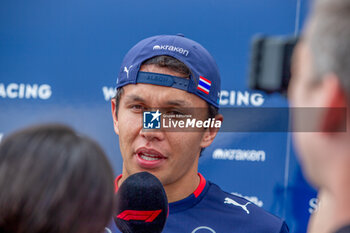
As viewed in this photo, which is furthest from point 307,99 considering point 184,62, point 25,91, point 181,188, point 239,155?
point 25,91

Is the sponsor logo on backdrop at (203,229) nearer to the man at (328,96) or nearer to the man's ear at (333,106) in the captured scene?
the man at (328,96)

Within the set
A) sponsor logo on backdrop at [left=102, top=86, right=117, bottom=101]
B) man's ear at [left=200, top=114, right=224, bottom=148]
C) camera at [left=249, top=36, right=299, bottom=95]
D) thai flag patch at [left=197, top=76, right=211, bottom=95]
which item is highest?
sponsor logo on backdrop at [left=102, top=86, right=117, bottom=101]

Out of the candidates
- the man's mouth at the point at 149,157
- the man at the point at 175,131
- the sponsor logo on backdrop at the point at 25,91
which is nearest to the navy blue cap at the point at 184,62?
the man at the point at 175,131

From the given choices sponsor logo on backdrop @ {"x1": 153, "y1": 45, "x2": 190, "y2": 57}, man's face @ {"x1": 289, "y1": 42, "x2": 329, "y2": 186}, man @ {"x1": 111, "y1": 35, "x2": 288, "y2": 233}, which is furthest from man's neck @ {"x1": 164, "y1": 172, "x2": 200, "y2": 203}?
man's face @ {"x1": 289, "y1": 42, "x2": 329, "y2": 186}

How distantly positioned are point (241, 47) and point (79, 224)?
1.68 m

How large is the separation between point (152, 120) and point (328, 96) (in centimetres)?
93

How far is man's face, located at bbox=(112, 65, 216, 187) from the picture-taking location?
5.07 ft

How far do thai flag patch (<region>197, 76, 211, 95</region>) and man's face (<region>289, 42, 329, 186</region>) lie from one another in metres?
0.82

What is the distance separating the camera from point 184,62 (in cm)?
155

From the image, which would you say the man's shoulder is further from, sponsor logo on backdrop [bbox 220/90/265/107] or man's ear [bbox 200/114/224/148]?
sponsor logo on backdrop [bbox 220/90/265/107]

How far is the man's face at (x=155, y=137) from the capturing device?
154 cm

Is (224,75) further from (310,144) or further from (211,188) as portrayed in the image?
(310,144)

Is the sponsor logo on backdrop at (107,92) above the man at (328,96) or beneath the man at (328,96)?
above

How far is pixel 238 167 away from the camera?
89.5 inches
